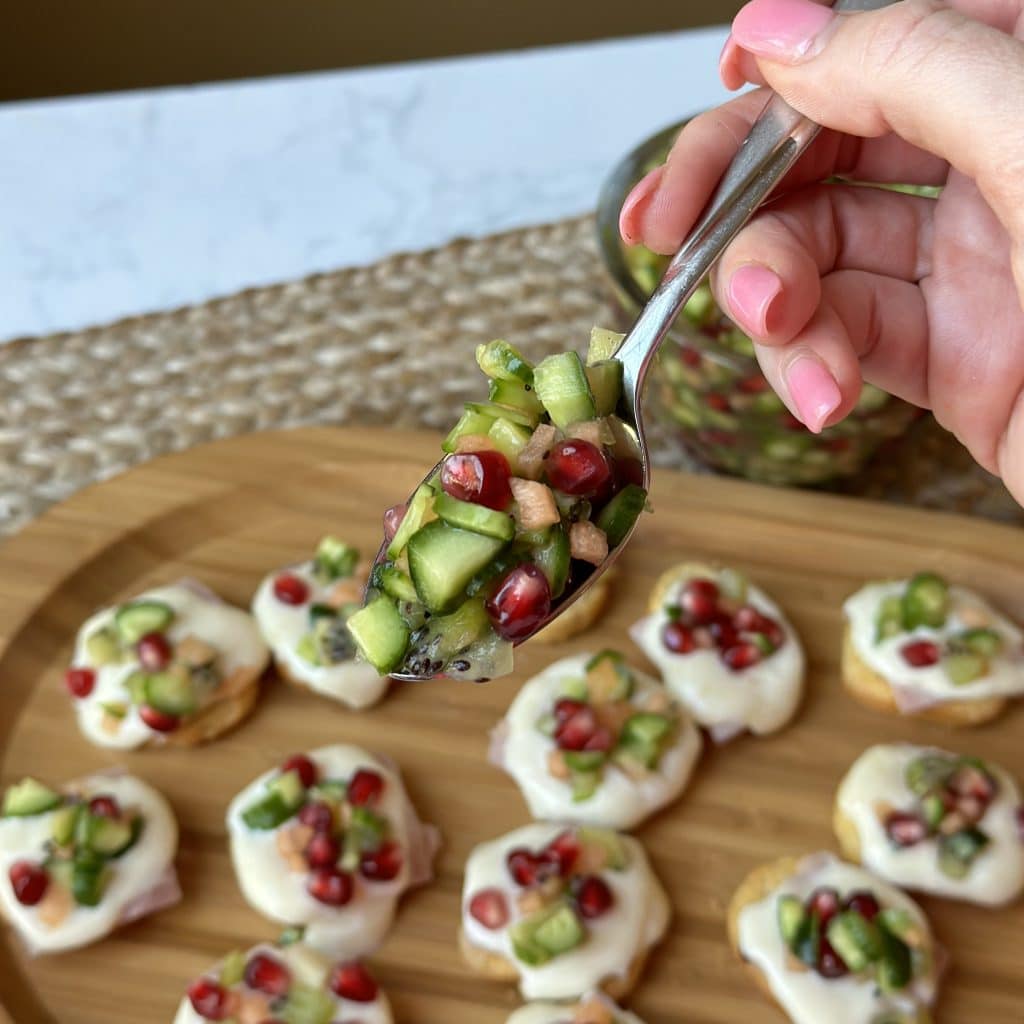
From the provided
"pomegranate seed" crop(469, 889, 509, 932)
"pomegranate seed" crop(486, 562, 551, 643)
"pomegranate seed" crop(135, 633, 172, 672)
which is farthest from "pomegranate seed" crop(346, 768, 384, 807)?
"pomegranate seed" crop(486, 562, 551, 643)

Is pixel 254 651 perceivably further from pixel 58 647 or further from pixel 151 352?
pixel 151 352

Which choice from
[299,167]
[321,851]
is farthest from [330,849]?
[299,167]

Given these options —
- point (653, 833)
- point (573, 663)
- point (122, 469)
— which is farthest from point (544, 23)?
point (653, 833)

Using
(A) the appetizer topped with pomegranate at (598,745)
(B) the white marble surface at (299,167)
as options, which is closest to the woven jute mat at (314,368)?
(B) the white marble surface at (299,167)

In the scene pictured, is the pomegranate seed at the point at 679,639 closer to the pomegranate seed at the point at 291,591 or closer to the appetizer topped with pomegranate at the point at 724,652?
the appetizer topped with pomegranate at the point at 724,652

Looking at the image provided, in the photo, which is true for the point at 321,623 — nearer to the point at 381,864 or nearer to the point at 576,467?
the point at 381,864
